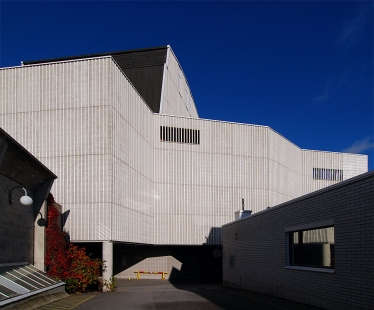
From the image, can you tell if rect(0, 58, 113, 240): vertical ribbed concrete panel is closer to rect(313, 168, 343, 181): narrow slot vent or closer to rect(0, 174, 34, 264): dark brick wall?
rect(0, 174, 34, 264): dark brick wall

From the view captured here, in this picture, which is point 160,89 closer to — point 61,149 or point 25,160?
point 61,149

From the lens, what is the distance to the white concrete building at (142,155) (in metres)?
26.1

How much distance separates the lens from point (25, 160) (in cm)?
1716

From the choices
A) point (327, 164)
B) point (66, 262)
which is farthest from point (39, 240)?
point (327, 164)

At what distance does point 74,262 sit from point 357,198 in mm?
15403

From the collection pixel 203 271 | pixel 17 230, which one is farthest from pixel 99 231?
pixel 203 271

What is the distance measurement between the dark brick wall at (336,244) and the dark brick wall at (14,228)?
10.3 meters

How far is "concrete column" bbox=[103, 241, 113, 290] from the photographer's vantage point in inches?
990

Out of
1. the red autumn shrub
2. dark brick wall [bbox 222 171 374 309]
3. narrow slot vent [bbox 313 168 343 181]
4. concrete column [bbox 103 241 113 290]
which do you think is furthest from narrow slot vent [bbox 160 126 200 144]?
narrow slot vent [bbox 313 168 343 181]

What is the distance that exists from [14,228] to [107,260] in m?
8.33

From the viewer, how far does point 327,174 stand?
45.7 metres

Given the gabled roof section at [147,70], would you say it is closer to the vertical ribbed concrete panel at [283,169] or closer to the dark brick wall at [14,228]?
the vertical ribbed concrete panel at [283,169]

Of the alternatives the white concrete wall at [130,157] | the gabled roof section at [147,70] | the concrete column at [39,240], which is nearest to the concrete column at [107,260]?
the white concrete wall at [130,157]

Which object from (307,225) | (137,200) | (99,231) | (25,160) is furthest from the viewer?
(137,200)
